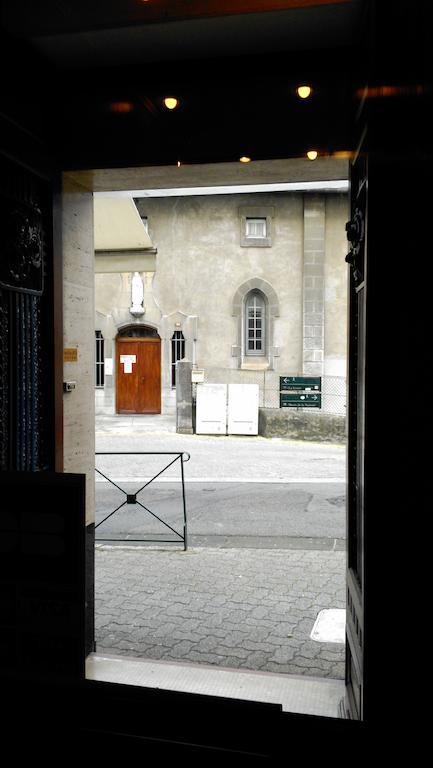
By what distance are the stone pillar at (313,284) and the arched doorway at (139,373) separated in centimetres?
489

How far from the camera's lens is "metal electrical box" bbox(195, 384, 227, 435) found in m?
17.7

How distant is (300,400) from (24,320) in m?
15.1

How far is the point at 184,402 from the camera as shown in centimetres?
1802

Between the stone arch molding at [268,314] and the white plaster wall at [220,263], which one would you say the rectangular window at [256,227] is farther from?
the stone arch molding at [268,314]

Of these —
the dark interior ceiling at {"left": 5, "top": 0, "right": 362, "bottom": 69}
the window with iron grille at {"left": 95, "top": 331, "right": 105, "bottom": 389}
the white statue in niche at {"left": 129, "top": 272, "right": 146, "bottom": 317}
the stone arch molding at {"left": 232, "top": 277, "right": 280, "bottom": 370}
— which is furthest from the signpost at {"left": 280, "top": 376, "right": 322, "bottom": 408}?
the dark interior ceiling at {"left": 5, "top": 0, "right": 362, "bottom": 69}

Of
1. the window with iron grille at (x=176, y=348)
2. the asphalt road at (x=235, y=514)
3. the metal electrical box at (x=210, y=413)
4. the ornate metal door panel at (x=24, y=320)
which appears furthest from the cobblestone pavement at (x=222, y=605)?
the window with iron grille at (x=176, y=348)

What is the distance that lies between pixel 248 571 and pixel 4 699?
446cm

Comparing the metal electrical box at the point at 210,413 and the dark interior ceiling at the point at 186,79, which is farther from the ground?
the dark interior ceiling at the point at 186,79

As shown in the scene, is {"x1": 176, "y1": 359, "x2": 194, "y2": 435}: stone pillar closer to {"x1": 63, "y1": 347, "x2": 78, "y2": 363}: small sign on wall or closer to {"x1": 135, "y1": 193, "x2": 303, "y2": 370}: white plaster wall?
{"x1": 135, "y1": 193, "x2": 303, "y2": 370}: white plaster wall

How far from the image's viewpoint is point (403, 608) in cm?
260

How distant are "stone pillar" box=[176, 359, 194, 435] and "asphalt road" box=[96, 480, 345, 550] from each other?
6.94m

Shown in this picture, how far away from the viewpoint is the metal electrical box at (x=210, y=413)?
1767cm

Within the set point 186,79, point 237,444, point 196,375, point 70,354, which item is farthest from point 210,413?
point 186,79

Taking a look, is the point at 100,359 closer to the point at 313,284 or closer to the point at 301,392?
the point at 301,392
